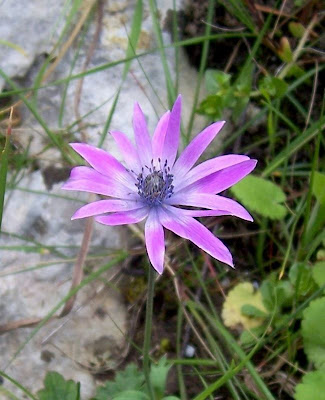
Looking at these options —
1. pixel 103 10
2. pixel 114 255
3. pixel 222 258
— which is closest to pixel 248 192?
pixel 114 255

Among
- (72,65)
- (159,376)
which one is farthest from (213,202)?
(72,65)

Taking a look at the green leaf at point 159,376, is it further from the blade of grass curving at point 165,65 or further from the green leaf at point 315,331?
the blade of grass curving at point 165,65

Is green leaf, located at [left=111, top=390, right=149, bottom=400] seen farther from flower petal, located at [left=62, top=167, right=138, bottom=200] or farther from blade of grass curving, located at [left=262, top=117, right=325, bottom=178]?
blade of grass curving, located at [left=262, top=117, right=325, bottom=178]

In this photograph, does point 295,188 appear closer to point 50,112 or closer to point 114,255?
point 114,255

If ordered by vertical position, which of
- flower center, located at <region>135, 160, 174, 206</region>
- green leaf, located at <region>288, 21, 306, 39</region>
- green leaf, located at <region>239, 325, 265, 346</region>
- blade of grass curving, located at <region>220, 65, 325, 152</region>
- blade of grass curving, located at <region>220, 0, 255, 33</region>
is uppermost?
blade of grass curving, located at <region>220, 0, 255, 33</region>

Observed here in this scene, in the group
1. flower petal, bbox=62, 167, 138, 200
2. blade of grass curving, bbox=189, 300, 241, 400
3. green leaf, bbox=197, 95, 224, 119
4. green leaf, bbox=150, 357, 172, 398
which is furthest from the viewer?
green leaf, bbox=197, 95, 224, 119

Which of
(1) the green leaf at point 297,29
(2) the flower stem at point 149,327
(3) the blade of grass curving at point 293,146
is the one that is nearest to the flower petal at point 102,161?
(2) the flower stem at point 149,327

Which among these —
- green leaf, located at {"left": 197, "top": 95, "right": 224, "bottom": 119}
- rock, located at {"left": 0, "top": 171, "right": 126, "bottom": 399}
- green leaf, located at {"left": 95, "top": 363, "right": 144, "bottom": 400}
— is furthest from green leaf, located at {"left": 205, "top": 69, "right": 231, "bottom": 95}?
green leaf, located at {"left": 95, "top": 363, "right": 144, "bottom": 400}
